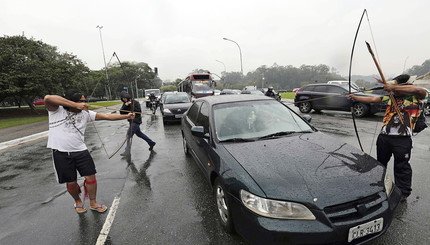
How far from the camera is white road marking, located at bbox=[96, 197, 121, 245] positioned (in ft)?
7.61

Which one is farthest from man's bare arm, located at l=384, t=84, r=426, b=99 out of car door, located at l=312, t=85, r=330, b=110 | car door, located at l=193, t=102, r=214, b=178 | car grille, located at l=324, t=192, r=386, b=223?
car door, located at l=312, t=85, r=330, b=110

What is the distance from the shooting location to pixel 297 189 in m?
1.75

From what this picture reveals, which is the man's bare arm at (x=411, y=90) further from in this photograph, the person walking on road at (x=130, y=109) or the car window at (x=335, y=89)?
the car window at (x=335, y=89)

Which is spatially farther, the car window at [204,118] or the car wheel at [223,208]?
the car window at [204,118]

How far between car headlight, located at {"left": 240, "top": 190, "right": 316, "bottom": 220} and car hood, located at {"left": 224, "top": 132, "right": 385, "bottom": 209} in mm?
51

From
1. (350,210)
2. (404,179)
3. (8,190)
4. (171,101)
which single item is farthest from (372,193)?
(171,101)

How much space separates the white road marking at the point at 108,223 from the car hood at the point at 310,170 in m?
1.72

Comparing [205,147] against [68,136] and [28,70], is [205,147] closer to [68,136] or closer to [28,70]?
[68,136]

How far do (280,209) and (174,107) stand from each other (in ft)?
26.8

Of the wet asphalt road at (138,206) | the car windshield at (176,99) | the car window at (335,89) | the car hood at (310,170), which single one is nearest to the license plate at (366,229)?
the car hood at (310,170)

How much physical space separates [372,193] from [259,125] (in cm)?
145

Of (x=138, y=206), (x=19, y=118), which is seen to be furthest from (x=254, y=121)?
(x=19, y=118)

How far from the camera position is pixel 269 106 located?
10.9 ft

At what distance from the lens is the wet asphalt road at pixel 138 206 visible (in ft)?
7.59
